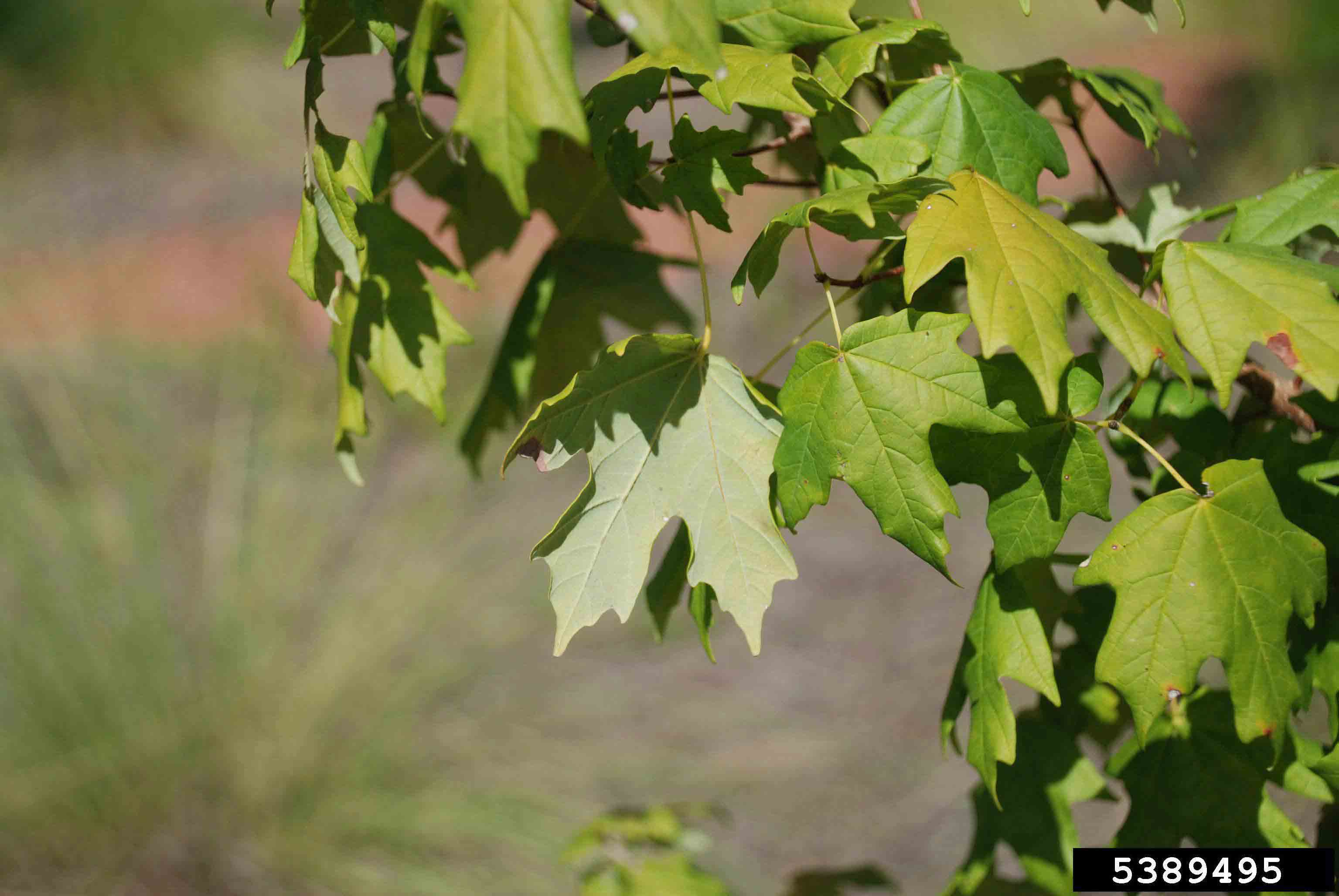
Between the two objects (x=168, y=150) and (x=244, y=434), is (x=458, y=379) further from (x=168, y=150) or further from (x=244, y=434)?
(x=168, y=150)

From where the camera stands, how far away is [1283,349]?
2.12 feet

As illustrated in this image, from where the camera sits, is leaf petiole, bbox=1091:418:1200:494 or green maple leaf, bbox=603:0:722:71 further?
leaf petiole, bbox=1091:418:1200:494

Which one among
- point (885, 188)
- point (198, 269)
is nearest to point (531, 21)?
point (885, 188)

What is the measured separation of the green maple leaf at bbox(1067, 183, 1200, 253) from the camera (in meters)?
0.87

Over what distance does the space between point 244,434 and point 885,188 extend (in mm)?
2335

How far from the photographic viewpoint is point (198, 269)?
485cm

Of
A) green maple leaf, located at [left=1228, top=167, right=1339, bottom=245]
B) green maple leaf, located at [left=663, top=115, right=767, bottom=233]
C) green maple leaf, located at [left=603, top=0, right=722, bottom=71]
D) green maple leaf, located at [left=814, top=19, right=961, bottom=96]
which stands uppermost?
green maple leaf, located at [left=603, top=0, right=722, bottom=71]

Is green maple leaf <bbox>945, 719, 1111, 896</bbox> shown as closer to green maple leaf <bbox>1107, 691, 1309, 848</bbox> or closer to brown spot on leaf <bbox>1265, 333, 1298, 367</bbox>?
green maple leaf <bbox>1107, 691, 1309, 848</bbox>

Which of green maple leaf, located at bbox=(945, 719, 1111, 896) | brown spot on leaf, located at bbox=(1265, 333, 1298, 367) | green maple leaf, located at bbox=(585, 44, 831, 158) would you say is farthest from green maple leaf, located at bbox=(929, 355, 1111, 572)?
green maple leaf, located at bbox=(945, 719, 1111, 896)

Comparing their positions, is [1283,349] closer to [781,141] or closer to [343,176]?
[781,141]

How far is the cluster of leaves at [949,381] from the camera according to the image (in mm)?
586

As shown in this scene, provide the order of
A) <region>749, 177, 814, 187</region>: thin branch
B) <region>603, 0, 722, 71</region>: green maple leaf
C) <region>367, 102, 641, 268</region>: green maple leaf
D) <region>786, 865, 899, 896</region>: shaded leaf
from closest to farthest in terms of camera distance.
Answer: <region>603, 0, 722, 71</region>: green maple leaf, <region>749, 177, 814, 187</region>: thin branch, <region>367, 102, 641, 268</region>: green maple leaf, <region>786, 865, 899, 896</region>: shaded leaf

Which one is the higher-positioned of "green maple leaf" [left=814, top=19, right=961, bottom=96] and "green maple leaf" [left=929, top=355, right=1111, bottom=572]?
"green maple leaf" [left=814, top=19, right=961, bottom=96]

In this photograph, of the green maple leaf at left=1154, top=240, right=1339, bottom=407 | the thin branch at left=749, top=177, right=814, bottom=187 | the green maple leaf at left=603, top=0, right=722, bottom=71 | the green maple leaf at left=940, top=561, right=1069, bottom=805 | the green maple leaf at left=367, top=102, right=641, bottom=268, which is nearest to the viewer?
the green maple leaf at left=603, top=0, right=722, bottom=71
